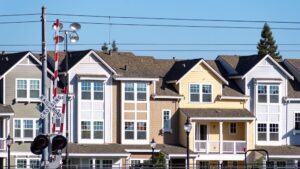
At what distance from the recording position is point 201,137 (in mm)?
73188

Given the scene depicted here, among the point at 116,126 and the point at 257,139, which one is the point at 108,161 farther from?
the point at 257,139

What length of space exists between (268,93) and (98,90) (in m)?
13.1

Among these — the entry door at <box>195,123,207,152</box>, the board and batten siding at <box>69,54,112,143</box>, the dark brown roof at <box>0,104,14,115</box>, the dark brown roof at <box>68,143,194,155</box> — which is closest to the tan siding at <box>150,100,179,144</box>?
the dark brown roof at <box>68,143,194,155</box>

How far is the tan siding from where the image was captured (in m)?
71.6

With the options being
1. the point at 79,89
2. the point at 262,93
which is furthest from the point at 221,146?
the point at 79,89

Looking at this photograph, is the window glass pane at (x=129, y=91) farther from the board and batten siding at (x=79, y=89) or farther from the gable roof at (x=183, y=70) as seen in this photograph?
the gable roof at (x=183, y=70)

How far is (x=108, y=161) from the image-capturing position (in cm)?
6881

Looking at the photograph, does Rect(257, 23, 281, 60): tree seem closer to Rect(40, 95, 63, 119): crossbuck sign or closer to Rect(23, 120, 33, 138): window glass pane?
Rect(23, 120, 33, 138): window glass pane

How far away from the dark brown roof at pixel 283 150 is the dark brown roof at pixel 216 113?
108 inches

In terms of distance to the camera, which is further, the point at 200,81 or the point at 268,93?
the point at 268,93

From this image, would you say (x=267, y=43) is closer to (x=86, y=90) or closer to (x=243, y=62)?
(x=243, y=62)

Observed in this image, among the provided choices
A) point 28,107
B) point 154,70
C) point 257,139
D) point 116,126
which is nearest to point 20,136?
point 28,107

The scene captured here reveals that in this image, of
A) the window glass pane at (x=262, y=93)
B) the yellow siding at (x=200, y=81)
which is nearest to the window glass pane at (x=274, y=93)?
the window glass pane at (x=262, y=93)

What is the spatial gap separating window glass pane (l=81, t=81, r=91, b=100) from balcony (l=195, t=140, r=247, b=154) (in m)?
8.34
